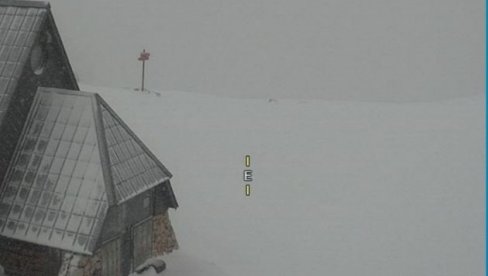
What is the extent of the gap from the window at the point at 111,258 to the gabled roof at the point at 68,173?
1.61 metres

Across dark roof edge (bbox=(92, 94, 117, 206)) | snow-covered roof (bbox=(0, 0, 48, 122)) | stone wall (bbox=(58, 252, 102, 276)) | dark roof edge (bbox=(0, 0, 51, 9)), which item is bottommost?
stone wall (bbox=(58, 252, 102, 276))

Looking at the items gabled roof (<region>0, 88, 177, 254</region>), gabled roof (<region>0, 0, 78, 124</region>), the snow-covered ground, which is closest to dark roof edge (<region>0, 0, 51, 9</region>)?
gabled roof (<region>0, 0, 78, 124</region>)

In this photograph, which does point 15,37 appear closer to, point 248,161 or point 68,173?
point 68,173

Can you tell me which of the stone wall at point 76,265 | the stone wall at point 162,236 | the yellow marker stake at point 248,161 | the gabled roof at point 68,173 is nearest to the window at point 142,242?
the stone wall at point 162,236

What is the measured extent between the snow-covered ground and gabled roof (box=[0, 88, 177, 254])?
491 centimetres

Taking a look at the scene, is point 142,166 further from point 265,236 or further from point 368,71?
point 368,71

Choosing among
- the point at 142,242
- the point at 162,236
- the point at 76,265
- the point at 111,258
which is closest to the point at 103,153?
the point at 76,265

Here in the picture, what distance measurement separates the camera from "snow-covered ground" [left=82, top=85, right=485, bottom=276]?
2380 centimetres

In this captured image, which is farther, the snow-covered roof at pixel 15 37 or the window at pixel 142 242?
the window at pixel 142 242

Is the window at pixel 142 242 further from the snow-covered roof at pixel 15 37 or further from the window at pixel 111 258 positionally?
the snow-covered roof at pixel 15 37

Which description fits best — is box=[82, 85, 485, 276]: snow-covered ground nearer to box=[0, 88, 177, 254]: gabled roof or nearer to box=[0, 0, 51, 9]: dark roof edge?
box=[0, 88, 177, 254]: gabled roof

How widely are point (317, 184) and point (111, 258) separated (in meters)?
16.3

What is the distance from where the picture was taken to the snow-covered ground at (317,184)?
23.8 m

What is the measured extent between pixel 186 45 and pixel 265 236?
30989mm
